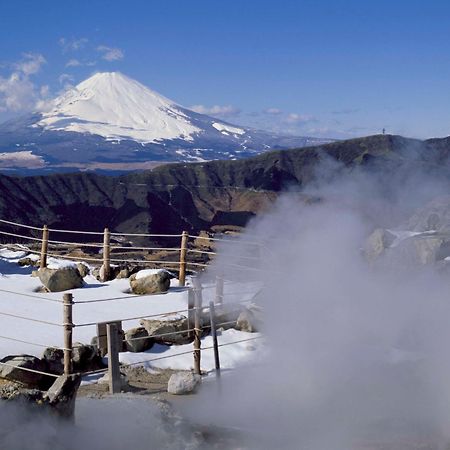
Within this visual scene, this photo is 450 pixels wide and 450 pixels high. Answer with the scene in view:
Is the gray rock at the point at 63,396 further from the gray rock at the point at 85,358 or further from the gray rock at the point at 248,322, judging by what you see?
the gray rock at the point at 248,322

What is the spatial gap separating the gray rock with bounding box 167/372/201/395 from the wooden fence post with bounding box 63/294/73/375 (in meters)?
1.02

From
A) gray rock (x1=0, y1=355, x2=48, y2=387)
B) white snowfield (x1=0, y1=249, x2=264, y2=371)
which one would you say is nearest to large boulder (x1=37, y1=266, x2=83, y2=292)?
white snowfield (x1=0, y1=249, x2=264, y2=371)

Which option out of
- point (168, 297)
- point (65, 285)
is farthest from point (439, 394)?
point (65, 285)

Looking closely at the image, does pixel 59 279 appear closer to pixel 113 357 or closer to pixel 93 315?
pixel 93 315

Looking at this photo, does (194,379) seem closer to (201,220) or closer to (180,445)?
(180,445)

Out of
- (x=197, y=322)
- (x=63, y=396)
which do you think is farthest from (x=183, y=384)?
(x=63, y=396)

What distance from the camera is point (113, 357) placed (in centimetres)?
623

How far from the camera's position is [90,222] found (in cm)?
6481

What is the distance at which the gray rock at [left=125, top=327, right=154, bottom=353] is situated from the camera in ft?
25.4

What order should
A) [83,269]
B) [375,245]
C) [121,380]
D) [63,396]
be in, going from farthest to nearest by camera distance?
1. [83,269]
2. [375,245]
3. [121,380]
4. [63,396]

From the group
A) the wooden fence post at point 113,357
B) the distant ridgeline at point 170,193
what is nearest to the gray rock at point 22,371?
the wooden fence post at point 113,357

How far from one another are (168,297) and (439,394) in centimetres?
521

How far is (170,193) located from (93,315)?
66.8m

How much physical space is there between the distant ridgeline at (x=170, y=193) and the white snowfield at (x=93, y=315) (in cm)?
4339
